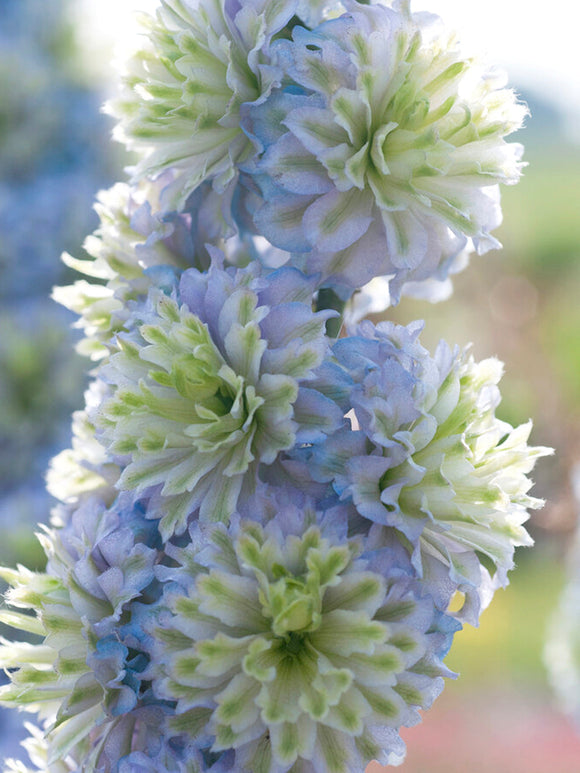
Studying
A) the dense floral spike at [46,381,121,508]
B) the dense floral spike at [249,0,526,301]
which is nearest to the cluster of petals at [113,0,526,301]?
the dense floral spike at [249,0,526,301]

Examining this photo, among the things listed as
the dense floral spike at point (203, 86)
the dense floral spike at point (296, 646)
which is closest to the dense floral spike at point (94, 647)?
the dense floral spike at point (296, 646)

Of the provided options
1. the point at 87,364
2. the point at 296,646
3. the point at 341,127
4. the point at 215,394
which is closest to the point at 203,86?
the point at 341,127

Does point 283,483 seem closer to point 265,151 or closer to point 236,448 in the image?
point 236,448

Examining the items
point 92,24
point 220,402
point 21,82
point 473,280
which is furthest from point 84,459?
point 473,280

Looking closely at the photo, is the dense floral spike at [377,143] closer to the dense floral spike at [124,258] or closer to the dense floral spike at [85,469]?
the dense floral spike at [124,258]

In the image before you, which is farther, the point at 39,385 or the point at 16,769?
the point at 39,385

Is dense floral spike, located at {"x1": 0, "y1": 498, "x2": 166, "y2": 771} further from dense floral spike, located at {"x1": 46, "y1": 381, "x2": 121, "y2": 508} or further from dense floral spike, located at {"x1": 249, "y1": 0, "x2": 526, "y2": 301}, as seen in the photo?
dense floral spike, located at {"x1": 249, "y1": 0, "x2": 526, "y2": 301}
